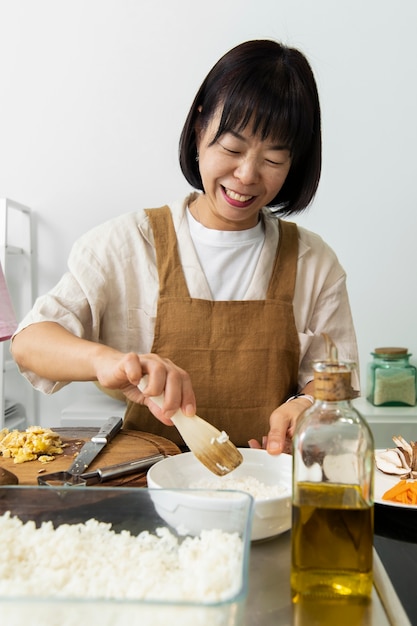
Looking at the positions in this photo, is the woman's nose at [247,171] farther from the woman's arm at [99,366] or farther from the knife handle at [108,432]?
the knife handle at [108,432]

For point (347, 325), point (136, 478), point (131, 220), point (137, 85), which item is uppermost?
point (137, 85)

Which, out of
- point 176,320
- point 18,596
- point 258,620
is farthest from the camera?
point 176,320

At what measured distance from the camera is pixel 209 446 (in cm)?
76

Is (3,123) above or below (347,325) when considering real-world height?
above

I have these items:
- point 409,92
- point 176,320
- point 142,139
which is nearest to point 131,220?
point 176,320

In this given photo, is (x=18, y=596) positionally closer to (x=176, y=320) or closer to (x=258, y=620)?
(x=258, y=620)

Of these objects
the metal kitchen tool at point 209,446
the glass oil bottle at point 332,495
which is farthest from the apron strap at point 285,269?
the glass oil bottle at point 332,495

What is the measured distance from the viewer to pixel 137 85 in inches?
98.7

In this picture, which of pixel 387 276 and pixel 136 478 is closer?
pixel 136 478

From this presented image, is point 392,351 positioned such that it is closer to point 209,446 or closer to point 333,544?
point 209,446

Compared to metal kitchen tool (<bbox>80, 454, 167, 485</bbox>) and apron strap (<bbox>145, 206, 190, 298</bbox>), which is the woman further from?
metal kitchen tool (<bbox>80, 454, 167, 485</bbox>)

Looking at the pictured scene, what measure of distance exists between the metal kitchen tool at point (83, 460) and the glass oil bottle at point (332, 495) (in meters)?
0.37

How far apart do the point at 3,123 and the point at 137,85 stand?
55cm

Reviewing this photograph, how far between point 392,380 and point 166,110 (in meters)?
1.35
